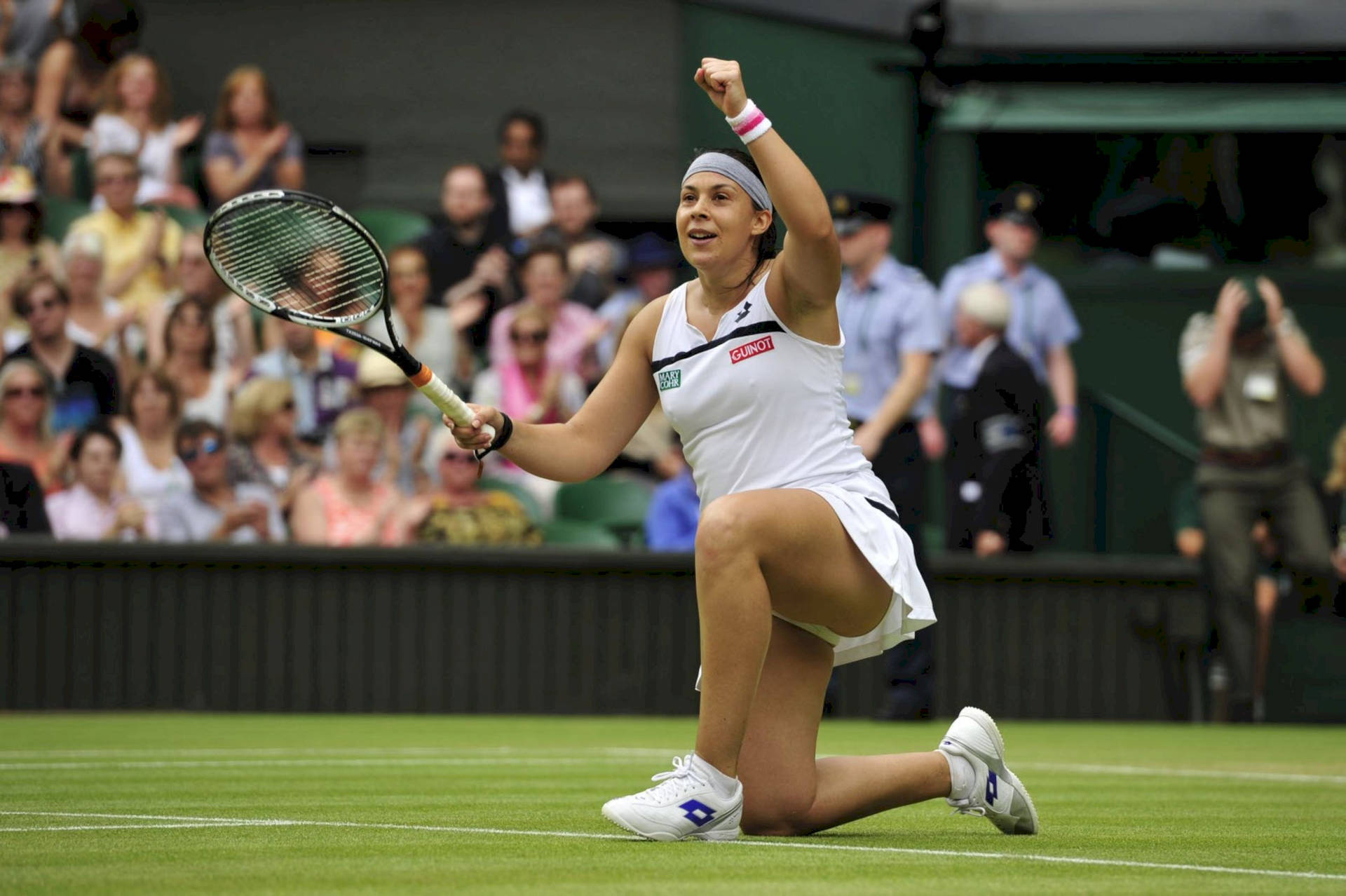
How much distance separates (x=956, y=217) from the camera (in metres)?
14.9

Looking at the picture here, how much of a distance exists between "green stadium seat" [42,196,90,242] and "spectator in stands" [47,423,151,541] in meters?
1.72

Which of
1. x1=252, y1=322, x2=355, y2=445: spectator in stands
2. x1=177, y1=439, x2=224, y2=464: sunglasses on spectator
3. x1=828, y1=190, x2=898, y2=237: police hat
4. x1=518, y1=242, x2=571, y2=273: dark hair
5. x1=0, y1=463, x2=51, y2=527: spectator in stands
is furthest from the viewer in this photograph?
x1=518, y1=242, x2=571, y2=273: dark hair

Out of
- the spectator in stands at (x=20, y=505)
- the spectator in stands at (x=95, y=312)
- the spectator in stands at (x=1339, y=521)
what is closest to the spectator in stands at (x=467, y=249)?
the spectator in stands at (x=95, y=312)

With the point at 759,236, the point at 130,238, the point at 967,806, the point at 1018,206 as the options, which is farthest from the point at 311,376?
the point at 967,806

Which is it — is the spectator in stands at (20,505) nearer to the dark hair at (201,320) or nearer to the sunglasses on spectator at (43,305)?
the sunglasses on spectator at (43,305)

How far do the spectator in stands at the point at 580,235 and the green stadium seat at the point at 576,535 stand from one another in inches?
59.8

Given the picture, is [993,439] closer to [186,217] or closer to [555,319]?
[555,319]

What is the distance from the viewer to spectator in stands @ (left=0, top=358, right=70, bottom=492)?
452 inches

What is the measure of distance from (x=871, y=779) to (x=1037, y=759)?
3489 mm

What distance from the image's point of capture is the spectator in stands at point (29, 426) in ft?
37.6

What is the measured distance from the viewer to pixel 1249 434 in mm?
12086

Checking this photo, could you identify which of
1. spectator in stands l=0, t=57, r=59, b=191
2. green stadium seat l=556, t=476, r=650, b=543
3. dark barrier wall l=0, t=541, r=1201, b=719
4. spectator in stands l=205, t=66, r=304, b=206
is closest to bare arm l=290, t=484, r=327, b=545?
dark barrier wall l=0, t=541, r=1201, b=719

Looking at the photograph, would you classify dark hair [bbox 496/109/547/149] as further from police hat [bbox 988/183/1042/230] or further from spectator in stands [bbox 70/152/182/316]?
police hat [bbox 988/183/1042/230]

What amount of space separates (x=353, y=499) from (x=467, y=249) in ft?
6.28
